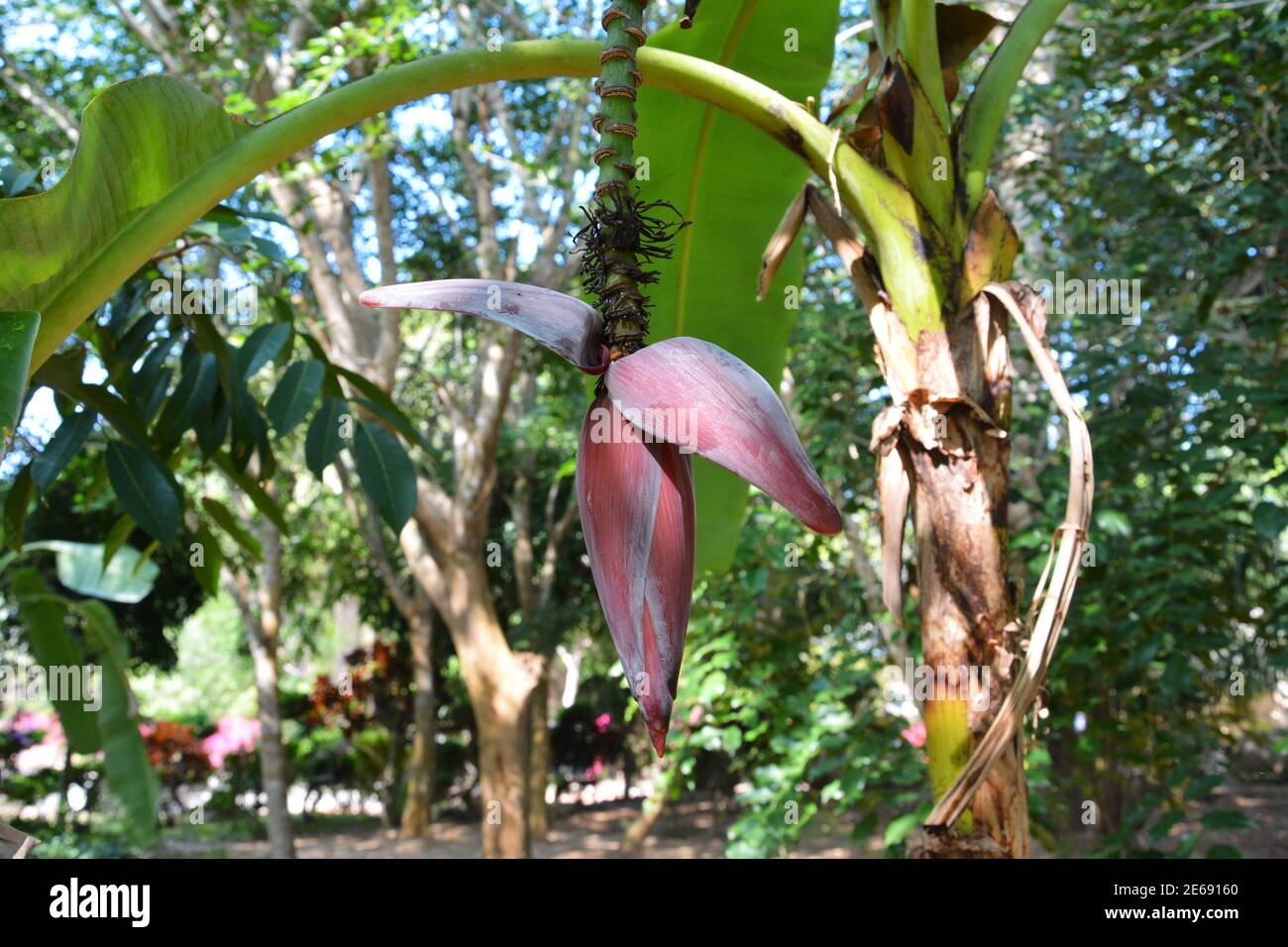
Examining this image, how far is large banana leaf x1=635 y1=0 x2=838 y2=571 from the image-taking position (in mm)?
1688

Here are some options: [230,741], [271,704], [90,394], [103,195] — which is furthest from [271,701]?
[103,195]

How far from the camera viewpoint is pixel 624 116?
0.69 meters

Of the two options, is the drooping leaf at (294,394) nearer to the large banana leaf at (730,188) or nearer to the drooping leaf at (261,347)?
the drooping leaf at (261,347)

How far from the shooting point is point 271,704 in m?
7.13

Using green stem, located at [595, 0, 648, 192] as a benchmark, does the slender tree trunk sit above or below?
below

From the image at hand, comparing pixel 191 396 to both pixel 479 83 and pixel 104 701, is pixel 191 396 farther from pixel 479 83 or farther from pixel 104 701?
pixel 104 701

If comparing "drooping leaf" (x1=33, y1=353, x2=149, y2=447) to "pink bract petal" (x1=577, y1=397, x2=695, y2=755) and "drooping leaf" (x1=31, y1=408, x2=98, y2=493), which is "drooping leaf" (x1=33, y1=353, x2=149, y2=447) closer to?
"drooping leaf" (x1=31, y1=408, x2=98, y2=493)

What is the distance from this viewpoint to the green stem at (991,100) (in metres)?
1.28

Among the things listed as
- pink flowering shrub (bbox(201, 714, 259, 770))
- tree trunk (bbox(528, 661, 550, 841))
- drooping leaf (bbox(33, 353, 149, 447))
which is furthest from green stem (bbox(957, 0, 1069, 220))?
pink flowering shrub (bbox(201, 714, 259, 770))

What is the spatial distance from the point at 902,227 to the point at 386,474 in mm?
918

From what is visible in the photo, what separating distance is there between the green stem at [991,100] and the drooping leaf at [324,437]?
1039 mm

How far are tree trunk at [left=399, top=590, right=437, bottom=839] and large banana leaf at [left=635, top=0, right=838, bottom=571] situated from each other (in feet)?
24.8
